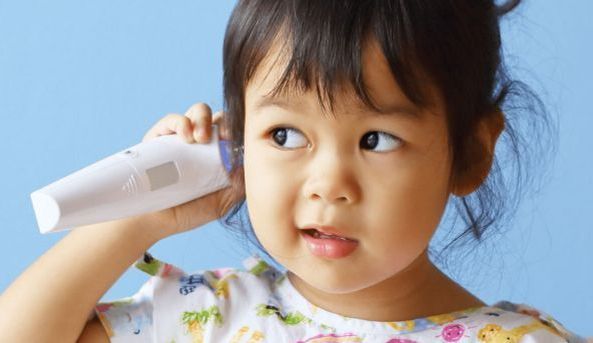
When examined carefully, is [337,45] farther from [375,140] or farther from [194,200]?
[194,200]

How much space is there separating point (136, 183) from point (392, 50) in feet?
0.99

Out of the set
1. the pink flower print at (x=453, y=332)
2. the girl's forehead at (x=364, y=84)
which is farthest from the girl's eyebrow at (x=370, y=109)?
the pink flower print at (x=453, y=332)

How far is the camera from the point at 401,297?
1243mm

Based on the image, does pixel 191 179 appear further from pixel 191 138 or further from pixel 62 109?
pixel 62 109

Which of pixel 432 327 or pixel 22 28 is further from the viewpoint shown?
pixel 22 28

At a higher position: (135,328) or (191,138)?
(191,138)

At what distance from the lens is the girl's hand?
129 cm

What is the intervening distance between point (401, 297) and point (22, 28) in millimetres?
1276

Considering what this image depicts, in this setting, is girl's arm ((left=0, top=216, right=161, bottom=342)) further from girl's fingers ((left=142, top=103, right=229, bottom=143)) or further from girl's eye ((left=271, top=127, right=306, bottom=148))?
girl's eye ((left=271, top=127, right=306, bottom=148))

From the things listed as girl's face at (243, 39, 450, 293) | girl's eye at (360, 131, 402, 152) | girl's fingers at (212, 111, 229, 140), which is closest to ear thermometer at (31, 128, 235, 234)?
girl's fingers at (212, 111, 229, 140)

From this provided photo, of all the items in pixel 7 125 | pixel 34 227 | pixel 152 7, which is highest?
pixel 152 7

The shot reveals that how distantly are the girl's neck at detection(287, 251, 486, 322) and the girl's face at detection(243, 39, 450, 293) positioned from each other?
3.3 inches

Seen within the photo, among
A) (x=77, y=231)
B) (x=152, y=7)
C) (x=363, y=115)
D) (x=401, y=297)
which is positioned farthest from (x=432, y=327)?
(x=152, y=7)

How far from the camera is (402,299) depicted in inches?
48.9
